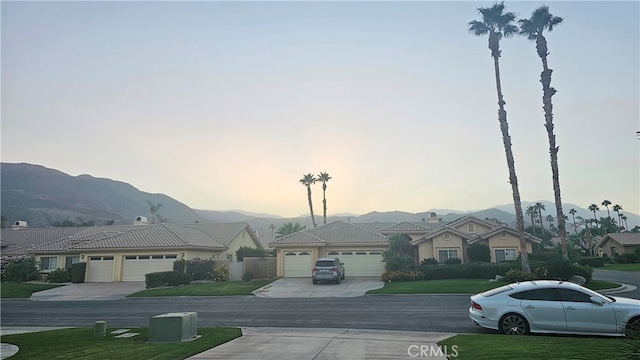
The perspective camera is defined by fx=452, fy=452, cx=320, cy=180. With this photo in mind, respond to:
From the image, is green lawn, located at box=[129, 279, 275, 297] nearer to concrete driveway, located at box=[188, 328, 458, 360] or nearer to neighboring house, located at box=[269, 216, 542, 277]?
neighboring house, located at box=[269, 216, 542, 277]

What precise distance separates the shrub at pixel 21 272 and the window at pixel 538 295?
40.0 meters

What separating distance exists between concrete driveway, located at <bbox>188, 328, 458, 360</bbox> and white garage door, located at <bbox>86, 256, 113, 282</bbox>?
A: 26754mm

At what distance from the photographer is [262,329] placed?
1517cm

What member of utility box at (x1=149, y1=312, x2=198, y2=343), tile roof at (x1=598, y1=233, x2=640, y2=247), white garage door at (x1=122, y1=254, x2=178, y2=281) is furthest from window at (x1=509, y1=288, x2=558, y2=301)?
tile roof at (x1=598, y1=233, x2=640, y2=247)

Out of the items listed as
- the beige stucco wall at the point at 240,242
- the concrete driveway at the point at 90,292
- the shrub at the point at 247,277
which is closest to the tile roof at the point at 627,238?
the beige stucco wall at the point at 240,242

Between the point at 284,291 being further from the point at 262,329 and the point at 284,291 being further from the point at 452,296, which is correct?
the point at 262,329

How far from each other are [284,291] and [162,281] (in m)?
10.0

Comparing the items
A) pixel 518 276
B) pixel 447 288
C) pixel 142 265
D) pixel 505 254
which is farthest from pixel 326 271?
pixel 142 265

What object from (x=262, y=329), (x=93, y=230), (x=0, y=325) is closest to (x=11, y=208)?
(x=93, y=230)

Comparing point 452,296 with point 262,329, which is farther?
point 452,296

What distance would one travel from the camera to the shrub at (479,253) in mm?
34594

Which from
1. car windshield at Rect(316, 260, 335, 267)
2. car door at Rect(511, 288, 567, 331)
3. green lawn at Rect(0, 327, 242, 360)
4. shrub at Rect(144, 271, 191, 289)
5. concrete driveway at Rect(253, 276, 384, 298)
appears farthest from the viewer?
shrub at Rect(144, 271, 191, 289)

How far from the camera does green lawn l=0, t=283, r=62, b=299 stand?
97.8 feet

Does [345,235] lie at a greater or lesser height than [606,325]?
greater
